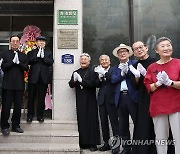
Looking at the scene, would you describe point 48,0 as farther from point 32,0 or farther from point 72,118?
point 72,118

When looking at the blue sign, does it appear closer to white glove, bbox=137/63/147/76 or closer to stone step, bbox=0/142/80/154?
stone step, bbox=0/142/80/154

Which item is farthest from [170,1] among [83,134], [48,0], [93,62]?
[83,134]

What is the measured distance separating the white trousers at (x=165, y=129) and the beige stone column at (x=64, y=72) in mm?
2535

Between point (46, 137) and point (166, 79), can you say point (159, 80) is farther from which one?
point (46, 137)

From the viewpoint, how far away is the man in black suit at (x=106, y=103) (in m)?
4.74

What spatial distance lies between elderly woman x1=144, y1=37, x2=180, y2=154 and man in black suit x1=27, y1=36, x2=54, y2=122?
2.40m

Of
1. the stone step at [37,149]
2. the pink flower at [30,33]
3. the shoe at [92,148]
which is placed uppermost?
the pink flower at [30,33]

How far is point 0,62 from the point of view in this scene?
189 inches

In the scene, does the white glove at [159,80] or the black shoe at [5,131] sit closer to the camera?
the white glove at [159,80]

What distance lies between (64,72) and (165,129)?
299cm

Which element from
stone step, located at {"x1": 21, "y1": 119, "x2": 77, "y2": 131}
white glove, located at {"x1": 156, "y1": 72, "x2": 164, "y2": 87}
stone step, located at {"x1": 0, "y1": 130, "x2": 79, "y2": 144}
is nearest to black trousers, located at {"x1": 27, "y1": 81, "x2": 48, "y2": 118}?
stone step, located at {"x1": 21, "y1": 119, "x2": 77, "y2": 131}

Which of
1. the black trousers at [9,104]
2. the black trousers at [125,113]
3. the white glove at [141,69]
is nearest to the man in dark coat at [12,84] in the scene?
the black trousers at [9,104]

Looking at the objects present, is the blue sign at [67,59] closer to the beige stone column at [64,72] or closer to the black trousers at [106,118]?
the beige stone column at [64,72]

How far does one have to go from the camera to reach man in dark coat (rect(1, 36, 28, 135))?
4758 mm
